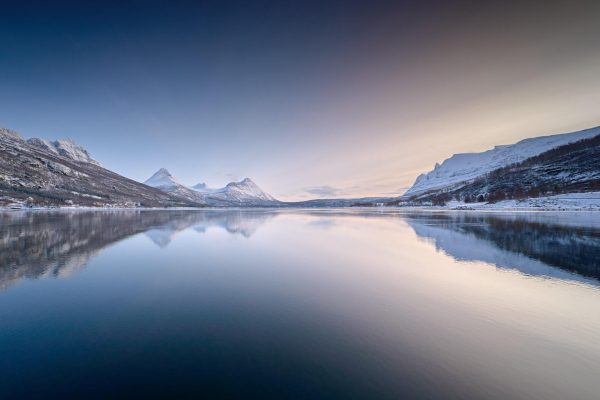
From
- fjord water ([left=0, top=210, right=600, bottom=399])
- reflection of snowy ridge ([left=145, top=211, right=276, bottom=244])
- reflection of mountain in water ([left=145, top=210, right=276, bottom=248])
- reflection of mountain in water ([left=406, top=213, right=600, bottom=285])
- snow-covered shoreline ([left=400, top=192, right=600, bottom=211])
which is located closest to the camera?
fjord water ([left=0, top=210, right=600, bottom=399])

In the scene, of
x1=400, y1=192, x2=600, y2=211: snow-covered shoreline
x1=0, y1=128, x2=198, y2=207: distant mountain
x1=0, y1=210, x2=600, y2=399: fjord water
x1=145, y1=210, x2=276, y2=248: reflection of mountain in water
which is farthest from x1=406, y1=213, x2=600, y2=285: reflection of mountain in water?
x1=0, y1=128, x2=198, y2=207: distant mountain

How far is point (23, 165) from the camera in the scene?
161 metres

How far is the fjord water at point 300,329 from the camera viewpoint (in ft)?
17.0

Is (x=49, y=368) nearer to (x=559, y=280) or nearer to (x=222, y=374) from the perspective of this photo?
(x=222, y=374)

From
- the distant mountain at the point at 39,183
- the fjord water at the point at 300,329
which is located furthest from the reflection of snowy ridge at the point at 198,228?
the distant mountain at the point at 39,183

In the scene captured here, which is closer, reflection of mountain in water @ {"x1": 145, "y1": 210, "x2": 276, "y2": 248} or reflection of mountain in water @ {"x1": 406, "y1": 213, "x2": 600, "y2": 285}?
reflection of mountain in water @ {"x1": 406, "y1": 213, "x2": 600, "y2": 285}

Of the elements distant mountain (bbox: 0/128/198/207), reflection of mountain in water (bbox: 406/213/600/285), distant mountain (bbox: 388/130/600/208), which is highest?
Answer: distant mountain (bbox: 0/128/198/207)

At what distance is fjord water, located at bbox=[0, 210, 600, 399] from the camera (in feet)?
17.0

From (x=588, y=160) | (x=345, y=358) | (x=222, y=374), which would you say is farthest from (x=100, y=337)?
(x=588, y=160)

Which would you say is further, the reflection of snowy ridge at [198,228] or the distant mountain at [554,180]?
the distant mountain at [554,180]

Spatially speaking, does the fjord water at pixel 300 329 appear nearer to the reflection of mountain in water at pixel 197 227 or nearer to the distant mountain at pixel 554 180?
the reflection of mountain in water at pixel 197 227

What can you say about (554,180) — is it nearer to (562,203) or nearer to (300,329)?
(562,203)

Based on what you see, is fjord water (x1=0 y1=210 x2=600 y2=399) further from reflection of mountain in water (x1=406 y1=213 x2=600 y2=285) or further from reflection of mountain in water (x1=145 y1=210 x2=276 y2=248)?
reflection of mountain in water (x1=145 y1=210 x2=276 y2=248)

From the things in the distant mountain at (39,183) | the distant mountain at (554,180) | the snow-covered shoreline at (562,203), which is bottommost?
the snow-covered shoreline at (562,203)
